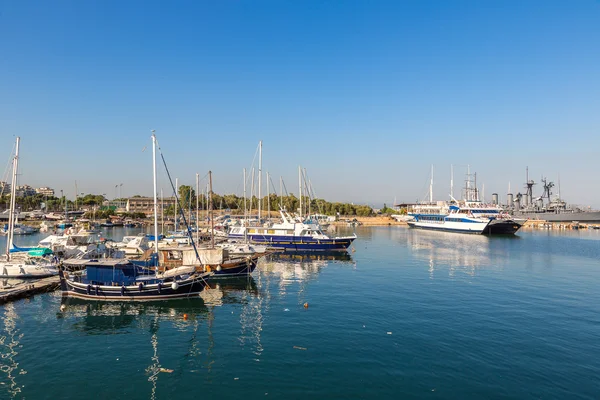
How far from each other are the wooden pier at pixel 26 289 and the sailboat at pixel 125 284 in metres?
3.16

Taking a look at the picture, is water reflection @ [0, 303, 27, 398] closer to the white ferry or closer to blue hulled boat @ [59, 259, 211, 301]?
blue hulled boat @ [59, 259, 211, 301]

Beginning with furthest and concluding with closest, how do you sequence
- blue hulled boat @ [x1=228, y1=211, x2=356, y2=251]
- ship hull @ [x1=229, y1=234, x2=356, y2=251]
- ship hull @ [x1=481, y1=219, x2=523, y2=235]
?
ship hull @ [x1=481, y1=219, x2=523, y2=235] < blue hulled boat @ [x1=228, y1=211, x2=356, y2=251] < ship hull @ [x1=229, y1=234, x2=356, y2=251]

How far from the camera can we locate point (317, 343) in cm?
2322

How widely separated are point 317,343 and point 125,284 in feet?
60.8

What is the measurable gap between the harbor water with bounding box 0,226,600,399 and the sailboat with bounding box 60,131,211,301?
3.21 ft

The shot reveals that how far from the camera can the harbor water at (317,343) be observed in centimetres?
1798

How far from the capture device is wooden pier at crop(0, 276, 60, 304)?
1251 inches

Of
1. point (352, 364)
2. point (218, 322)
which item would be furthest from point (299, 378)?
point (218, 322)

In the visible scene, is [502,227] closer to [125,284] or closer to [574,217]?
[574,217]

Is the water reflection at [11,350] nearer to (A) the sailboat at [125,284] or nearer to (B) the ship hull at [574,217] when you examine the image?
(A) the sailboat at [125,284]

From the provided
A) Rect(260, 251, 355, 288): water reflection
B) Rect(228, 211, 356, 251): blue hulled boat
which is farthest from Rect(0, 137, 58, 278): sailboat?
Rect(228, 211, 356, 251): blue hulled boat

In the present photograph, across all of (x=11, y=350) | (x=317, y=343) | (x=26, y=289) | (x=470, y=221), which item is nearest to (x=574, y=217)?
(x=470, y=221)

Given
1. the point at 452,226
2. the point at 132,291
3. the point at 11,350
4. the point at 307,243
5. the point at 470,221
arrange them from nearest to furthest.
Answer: the point at 11,350
the point at 132,291
the point at 307,243
the point at 470,221
the point at 452,226

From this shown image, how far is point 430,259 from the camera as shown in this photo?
60.9 m
